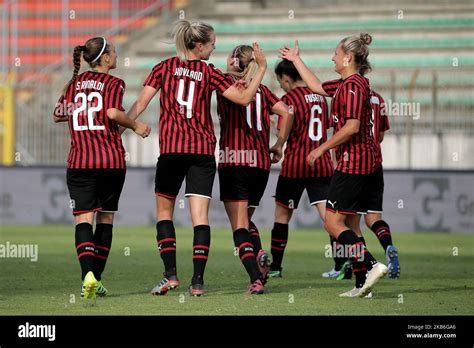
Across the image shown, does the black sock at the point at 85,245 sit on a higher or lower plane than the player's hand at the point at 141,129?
lower

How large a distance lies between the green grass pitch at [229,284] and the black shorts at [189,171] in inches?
35.8

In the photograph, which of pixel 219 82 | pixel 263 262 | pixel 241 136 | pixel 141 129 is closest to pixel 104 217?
pixel 141 129

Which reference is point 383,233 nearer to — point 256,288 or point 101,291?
point 256,288

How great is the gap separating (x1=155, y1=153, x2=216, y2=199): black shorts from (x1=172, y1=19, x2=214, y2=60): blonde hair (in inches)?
33.2

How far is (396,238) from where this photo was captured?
1792cm

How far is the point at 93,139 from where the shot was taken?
9.31 meters

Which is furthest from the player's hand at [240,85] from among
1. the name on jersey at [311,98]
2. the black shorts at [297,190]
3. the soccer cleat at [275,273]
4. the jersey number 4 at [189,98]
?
the soccer cleat at [275,273]

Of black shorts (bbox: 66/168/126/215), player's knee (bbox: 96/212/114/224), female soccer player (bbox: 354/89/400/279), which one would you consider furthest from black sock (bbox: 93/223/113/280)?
female soccer player (bbox: 354/89/400/279)

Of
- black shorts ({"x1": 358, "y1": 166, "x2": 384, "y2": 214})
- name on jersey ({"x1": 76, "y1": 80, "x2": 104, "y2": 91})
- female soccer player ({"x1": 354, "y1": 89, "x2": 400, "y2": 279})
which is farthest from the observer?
female soccer player ({"x1": 354, "y1": 89, "x2": 400, "y2": 279})

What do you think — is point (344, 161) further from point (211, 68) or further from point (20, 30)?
point (20, 30)

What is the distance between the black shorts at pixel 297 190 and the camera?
37.8 feet

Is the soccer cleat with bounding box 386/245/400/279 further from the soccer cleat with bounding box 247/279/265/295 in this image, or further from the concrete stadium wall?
the concrete stadium wall

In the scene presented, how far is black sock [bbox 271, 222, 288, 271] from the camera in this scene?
37.9ft

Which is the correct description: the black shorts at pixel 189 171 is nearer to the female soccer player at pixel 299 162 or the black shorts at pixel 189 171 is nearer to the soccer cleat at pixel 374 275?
the soccer cleat at pixel 374 275
